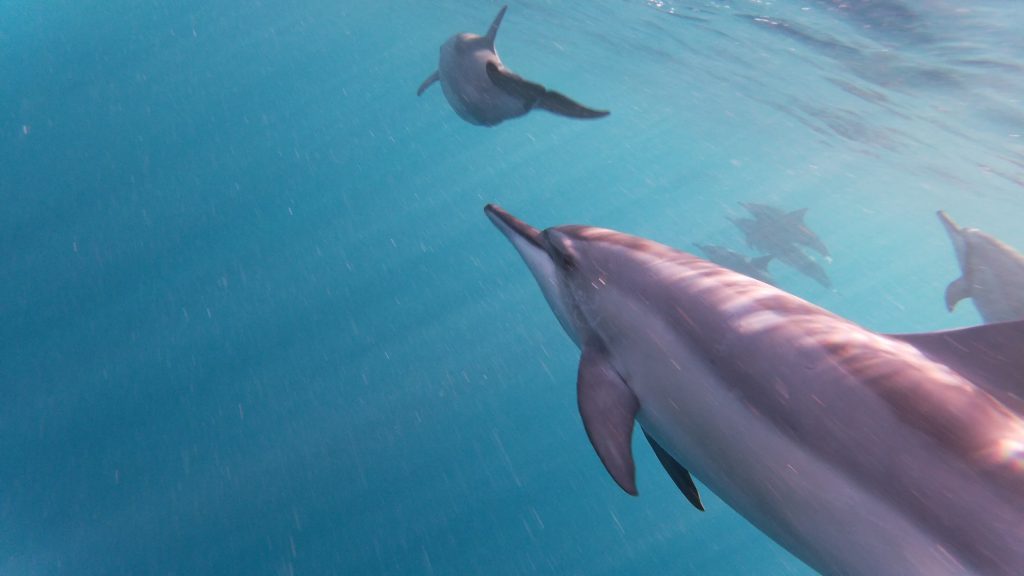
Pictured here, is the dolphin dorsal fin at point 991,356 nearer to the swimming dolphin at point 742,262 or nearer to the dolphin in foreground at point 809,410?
the dolphin in foreground at point 809,410

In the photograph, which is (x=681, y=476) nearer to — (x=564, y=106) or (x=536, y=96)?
(x=564, y=106)

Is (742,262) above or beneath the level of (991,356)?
beneath

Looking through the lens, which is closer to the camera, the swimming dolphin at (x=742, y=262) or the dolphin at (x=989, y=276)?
the dolphin at (x=989, y=276)

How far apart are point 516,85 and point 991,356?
15.6ft

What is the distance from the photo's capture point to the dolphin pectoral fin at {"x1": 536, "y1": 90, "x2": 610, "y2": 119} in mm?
5184

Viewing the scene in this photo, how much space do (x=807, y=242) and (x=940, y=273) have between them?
275 ft

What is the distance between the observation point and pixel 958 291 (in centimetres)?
888

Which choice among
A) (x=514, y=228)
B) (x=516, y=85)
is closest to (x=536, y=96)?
(x=516, y=85)

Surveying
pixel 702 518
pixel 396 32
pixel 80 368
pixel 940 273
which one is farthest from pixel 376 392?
pixel 940 273

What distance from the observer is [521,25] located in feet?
101

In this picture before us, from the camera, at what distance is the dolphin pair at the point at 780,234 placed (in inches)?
666

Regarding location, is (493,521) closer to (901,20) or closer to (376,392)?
(376,392)

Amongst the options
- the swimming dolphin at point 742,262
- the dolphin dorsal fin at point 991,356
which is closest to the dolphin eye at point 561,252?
the dolphin dorsal fin at point 991,356

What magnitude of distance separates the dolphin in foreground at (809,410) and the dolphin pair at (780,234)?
1541 cm
